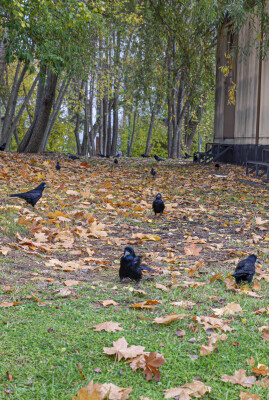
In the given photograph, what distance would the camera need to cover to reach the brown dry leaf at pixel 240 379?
2.72 meters

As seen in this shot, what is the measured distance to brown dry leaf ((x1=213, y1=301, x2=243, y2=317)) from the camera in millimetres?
3800

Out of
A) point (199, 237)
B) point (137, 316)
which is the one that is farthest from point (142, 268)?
point (199, 237)

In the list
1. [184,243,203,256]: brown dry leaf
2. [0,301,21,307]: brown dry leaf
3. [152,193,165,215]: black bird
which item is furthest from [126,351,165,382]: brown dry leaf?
[152,193,165,215]: black bird

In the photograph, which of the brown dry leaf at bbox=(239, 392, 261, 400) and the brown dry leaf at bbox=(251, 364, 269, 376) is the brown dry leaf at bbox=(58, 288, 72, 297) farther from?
the brown dry leaf at bbox=(239, 392, 261, 400)

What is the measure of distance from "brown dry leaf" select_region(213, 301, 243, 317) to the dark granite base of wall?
13.4 metres

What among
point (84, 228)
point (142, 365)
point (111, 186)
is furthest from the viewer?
point (111, 186)

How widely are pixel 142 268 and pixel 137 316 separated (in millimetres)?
1224

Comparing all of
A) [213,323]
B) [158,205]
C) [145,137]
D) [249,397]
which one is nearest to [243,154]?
[158,205]

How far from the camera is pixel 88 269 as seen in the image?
5059 millimetres

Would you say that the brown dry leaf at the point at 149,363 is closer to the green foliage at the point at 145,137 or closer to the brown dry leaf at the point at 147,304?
the brown dry leaf at the point at 147,304

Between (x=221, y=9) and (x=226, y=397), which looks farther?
(x=221, y=9)

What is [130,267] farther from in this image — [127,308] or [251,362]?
[251,362]

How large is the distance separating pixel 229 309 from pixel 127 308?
849mm

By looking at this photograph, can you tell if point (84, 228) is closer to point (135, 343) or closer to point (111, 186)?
point (135, 343)
